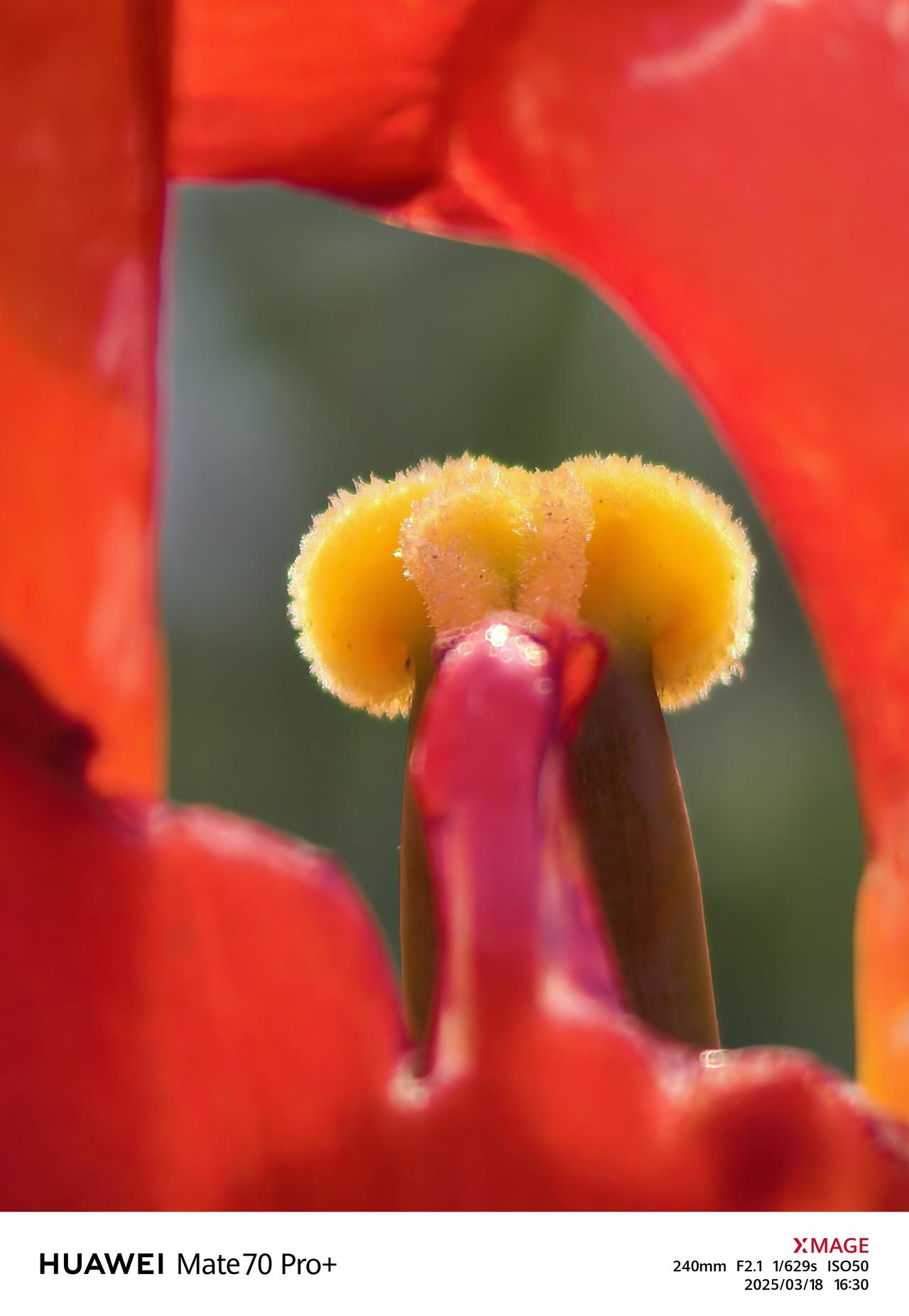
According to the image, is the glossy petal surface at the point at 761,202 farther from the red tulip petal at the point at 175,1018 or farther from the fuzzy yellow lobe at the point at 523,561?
the red tulip petal at the point at 175,1018

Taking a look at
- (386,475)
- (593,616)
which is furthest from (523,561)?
(386,475)

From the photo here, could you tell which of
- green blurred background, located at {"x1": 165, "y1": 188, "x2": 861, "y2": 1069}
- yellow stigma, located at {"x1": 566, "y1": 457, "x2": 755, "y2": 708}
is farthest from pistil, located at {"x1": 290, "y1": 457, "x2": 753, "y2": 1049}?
green blurred background, located at {"x1": 165, "y1": 188, "x2": 861, "y2": 1069}

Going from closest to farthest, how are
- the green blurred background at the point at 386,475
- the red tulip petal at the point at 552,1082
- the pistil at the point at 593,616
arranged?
the red tulip petal at the point at 552,1082 < the pistil at the point at 593,616 < the green blurred background at the point at 386,475

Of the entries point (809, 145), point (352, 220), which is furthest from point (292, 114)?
point (352, 220)

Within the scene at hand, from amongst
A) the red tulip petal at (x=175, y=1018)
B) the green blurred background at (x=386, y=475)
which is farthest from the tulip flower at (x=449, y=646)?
the green blurred background at (x=386, y=475)
